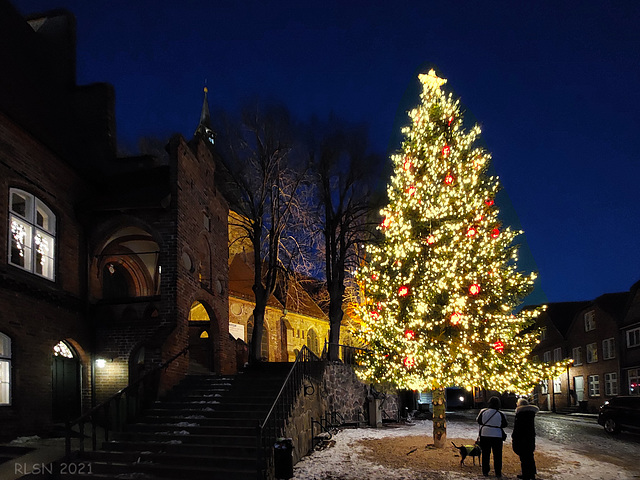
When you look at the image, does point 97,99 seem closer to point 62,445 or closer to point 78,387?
point 78,387

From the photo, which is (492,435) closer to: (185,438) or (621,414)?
(185,438)

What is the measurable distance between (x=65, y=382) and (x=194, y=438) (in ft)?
17.5

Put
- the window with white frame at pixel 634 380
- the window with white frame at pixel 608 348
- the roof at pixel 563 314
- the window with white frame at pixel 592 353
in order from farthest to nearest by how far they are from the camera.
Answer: the roof at pixel 563 314, the window with white frame at pixel 592 353, the window with white frame at pixel 608 348, the window with white frame at pixel 634 380

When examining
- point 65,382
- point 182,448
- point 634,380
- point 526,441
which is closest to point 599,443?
point 526,441

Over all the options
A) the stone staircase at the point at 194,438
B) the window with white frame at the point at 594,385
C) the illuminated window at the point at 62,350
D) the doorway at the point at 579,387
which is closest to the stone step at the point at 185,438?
the stone staircase at the point at 194,438

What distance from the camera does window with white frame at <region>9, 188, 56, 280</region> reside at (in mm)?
13651

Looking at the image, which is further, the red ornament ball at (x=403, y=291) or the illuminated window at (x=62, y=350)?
the red ornament ball at (x=403, y=291)

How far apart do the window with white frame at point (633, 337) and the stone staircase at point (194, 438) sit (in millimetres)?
24653

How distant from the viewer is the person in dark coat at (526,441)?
34.7 feet

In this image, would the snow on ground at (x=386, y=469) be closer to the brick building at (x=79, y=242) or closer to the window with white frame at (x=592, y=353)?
the brick building at (x=79, y=242)

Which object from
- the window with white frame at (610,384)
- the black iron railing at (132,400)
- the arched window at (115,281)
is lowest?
the window with white frame at (610,384)

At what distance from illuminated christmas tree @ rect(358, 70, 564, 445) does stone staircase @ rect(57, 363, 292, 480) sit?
3.47 meters

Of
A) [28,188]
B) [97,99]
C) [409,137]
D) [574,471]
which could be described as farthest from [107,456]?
[97,99]

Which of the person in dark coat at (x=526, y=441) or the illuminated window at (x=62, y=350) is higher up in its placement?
the illuminated window at (x=62, y=350)
